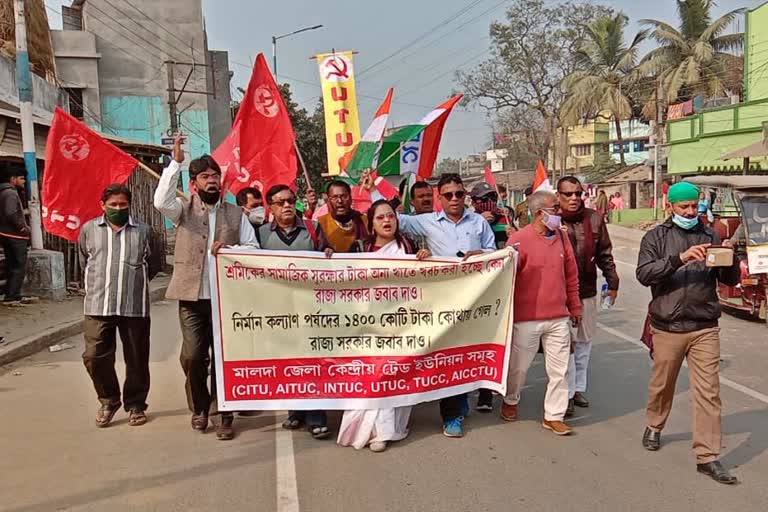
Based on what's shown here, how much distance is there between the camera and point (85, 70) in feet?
101

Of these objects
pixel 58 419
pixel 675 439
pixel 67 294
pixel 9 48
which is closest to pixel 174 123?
pixel 9 48

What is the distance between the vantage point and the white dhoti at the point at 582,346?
5684mm

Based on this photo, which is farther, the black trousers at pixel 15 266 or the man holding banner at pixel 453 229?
the black trousers at pixel 15 266

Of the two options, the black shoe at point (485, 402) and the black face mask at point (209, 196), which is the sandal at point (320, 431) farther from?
the black face mask at point (209, 196)

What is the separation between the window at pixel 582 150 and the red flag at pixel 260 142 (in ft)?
190

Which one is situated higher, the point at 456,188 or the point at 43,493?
the point at 456,188

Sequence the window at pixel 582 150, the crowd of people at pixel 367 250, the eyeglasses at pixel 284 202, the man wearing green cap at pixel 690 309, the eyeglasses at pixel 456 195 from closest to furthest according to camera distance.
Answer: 1. the man wearing green cap at pixel 690 309
2. the crowd of people at pixel 367 250
3. the eyeglasses at pixel 284 202
4. the eyeglasses at pixel 456 195
5. the window at pixel 582 150

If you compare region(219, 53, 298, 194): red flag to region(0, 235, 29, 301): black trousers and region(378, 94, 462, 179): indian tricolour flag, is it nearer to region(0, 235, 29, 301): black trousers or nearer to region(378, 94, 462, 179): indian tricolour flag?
region(378, 94, 462, 179): indian tricolour flag

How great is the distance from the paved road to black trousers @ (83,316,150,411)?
233 mm

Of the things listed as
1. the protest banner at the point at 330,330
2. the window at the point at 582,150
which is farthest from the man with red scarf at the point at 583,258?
the window at the point at 582,150

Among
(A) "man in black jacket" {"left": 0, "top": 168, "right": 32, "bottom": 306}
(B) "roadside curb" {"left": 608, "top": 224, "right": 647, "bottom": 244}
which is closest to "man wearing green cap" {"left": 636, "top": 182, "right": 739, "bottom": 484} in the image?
(A) "man in black jacket" {"left": 0, "top": 168, "right": 32, "bottom": 306}

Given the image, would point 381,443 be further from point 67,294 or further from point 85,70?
point 85,70

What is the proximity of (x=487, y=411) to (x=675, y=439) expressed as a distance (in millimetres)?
1395

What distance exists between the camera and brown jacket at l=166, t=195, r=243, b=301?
198 inches
